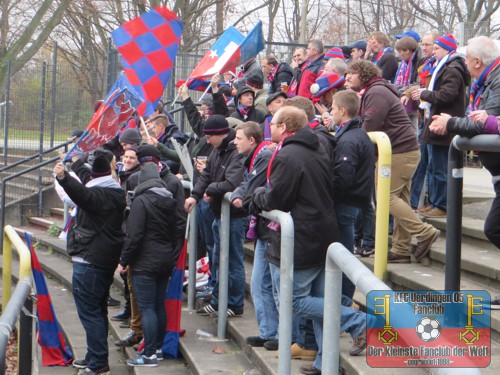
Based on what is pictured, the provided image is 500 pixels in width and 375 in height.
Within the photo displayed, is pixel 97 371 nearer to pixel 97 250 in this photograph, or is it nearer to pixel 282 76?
pixel 97 250

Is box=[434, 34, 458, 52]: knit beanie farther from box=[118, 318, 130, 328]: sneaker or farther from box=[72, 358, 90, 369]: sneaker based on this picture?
box=[72, 358, 90, 369]: sneaker

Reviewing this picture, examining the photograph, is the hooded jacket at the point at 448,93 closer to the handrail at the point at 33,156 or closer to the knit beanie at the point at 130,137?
the knit beanie at the point at 130,137

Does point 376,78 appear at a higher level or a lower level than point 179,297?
higher

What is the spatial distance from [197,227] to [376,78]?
232 centimetres

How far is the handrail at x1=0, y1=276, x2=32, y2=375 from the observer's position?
281 centimetres

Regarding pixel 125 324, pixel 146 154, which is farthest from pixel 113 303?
pixel 146 154

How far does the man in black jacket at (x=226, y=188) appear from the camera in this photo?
22.2 ft

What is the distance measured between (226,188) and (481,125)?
2.71m

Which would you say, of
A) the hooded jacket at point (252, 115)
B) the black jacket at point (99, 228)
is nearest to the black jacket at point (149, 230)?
the black jacket at point (99, 228)

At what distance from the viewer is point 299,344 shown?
550 cm

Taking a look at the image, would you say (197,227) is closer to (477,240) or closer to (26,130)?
(477,240)

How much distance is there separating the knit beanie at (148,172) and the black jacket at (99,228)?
9.7 inches

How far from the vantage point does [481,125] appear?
4395 mm

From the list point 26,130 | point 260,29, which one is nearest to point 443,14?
point 26,130
